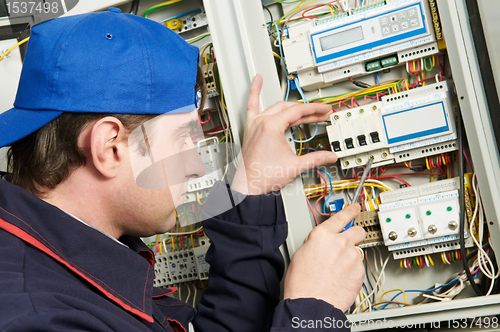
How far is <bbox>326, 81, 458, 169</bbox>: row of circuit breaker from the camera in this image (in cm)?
119

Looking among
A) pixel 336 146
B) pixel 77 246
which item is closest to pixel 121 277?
pixel 77 246

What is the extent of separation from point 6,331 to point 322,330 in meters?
0.53

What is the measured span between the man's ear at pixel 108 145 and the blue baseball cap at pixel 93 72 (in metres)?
0.03

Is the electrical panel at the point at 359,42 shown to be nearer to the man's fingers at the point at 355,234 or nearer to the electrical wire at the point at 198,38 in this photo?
the electrical wire at the point at 198,38

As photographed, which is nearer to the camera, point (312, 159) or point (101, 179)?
point (101, 179)

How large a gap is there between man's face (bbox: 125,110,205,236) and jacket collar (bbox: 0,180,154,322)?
10 cm

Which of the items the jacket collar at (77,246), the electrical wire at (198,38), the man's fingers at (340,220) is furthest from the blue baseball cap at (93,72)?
the electrical wire at (198,38)

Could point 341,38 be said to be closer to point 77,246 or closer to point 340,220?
point 340,220

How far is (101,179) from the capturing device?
775mm

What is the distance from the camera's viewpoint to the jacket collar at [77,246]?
2.21 feet

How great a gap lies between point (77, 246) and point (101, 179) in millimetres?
143

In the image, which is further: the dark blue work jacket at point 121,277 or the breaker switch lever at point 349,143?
the breaker switch lever at point 349,143

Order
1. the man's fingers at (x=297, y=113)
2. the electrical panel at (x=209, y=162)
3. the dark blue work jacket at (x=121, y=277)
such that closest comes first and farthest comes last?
the dark blue work jacket at (x=121, y=277) → the man's fingers at (x=297, y=113) → the electrical panel at (x=209, y=162)

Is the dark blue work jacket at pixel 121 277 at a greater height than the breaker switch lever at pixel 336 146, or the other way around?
the breaker switch lever at pixel 336 146
